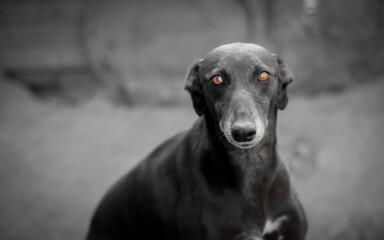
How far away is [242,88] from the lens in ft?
7.21

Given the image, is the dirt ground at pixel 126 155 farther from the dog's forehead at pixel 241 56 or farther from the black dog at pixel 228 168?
the dog's forehead at pixel 241 56

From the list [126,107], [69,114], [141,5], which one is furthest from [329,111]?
[69,114]

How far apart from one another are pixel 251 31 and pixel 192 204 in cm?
529

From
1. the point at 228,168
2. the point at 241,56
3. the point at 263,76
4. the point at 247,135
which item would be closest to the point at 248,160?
the point at 228,168

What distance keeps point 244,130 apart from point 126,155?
4.05 m

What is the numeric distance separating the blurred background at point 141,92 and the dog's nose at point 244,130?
8.63 feet

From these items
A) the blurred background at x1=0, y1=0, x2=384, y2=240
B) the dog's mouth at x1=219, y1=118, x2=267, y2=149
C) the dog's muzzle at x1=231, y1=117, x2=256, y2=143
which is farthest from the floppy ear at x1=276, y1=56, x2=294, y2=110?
the blurred background at x1=0, y1=0, x2=384, y2=240

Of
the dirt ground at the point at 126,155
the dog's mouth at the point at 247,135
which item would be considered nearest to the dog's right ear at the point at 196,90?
the dog's mouth at the point at 247,135

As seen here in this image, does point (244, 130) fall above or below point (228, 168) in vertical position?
above

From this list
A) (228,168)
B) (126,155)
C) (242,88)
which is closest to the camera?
(242,88)

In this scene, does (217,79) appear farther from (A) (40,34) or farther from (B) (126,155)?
(A) (40,34)

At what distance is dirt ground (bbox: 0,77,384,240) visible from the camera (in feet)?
14.4

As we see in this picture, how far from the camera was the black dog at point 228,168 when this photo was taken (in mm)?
2213

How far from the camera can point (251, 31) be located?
700 centimetres
